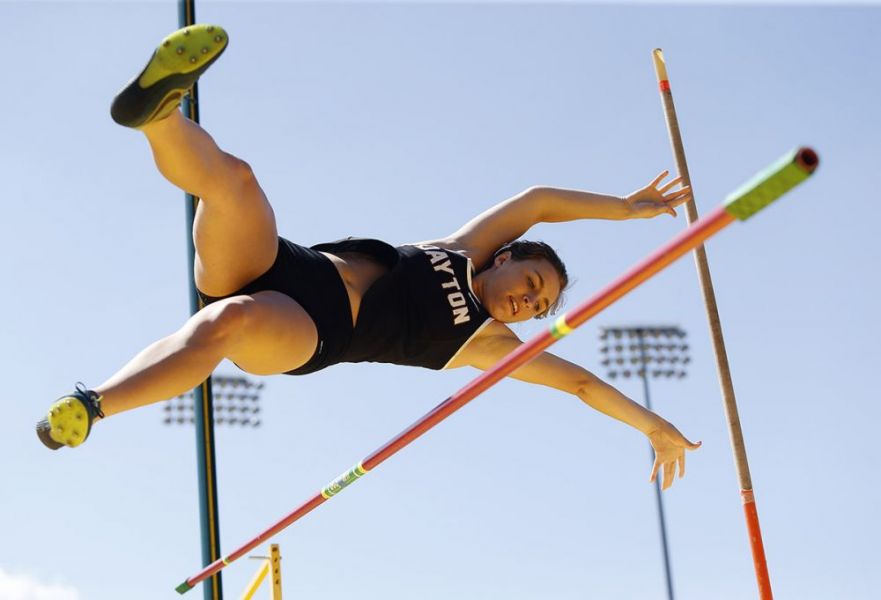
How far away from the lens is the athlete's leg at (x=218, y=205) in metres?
2.68

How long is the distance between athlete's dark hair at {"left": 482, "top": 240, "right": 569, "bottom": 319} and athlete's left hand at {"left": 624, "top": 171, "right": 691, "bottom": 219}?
320 mm

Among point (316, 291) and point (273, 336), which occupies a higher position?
point (316, 291)

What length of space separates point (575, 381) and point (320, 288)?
1019 mm

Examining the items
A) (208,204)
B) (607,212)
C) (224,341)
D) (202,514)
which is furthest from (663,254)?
(202,514)

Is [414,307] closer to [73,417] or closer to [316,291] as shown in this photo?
[316,291]

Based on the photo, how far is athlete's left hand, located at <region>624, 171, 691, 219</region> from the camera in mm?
3688

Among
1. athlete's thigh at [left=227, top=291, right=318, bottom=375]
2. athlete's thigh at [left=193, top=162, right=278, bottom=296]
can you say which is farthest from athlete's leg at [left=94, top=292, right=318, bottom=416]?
athlete's thigh at [left=193, top=162, right=278, bottom=296]

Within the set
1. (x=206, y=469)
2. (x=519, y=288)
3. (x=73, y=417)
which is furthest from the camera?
(x=206, y=469)

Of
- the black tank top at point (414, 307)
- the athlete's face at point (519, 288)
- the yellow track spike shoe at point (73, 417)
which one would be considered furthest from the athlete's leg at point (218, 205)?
the athlete's face at point (519, 288)

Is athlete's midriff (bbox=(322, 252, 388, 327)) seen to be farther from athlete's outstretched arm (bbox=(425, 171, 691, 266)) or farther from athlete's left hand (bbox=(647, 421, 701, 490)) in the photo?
athlete's left hand (bbox=(647, 421, 701, 490))

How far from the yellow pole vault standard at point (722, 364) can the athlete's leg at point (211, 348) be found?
1534mm

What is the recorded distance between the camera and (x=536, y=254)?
3.54 metres

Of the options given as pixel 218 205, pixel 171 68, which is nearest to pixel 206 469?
pixel 218 205

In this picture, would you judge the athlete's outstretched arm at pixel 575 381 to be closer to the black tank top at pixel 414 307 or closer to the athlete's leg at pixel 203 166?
the black tank top at pixel 414 307
